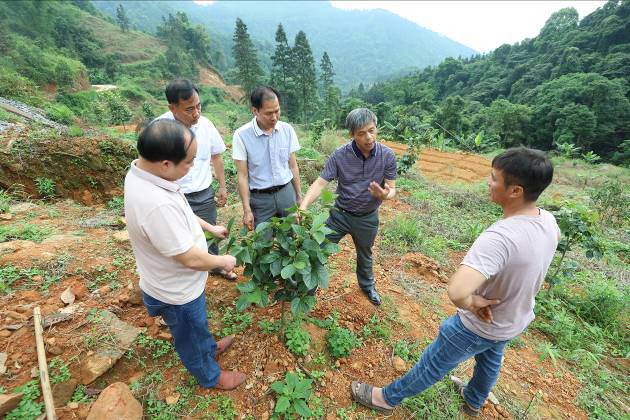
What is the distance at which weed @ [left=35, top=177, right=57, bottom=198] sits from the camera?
448 cm

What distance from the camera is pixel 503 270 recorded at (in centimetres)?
145

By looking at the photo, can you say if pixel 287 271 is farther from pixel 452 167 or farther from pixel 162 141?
pixel 452 167

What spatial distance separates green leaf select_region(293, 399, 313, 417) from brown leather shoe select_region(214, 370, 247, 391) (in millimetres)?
441

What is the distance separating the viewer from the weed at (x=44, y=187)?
14.7 feet

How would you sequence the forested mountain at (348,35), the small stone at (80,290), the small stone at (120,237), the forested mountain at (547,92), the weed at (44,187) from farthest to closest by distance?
the forested mountain at (348,35), the forested mountain at (547,92), the weed at (44,187), the small stone at (120,237), the small stone at (80,290)

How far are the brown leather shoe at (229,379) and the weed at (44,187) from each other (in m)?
4.48

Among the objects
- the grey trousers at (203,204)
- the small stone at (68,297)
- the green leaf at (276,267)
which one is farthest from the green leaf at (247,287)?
the small stone at (68,297)

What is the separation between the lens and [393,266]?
12.6 ft

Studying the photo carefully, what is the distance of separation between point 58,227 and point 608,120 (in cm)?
3014

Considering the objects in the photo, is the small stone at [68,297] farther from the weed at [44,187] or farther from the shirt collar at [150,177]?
the weed at [44,187]

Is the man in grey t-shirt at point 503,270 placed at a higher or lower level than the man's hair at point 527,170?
lower

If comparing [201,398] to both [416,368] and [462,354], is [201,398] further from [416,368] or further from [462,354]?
[462,354]

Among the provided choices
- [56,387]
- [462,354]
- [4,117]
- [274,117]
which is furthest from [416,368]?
[4,117]

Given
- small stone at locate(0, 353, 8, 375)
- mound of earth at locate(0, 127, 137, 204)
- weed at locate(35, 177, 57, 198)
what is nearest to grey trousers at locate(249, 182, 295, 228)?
small stone at locate(0, 353, 8, 375)
